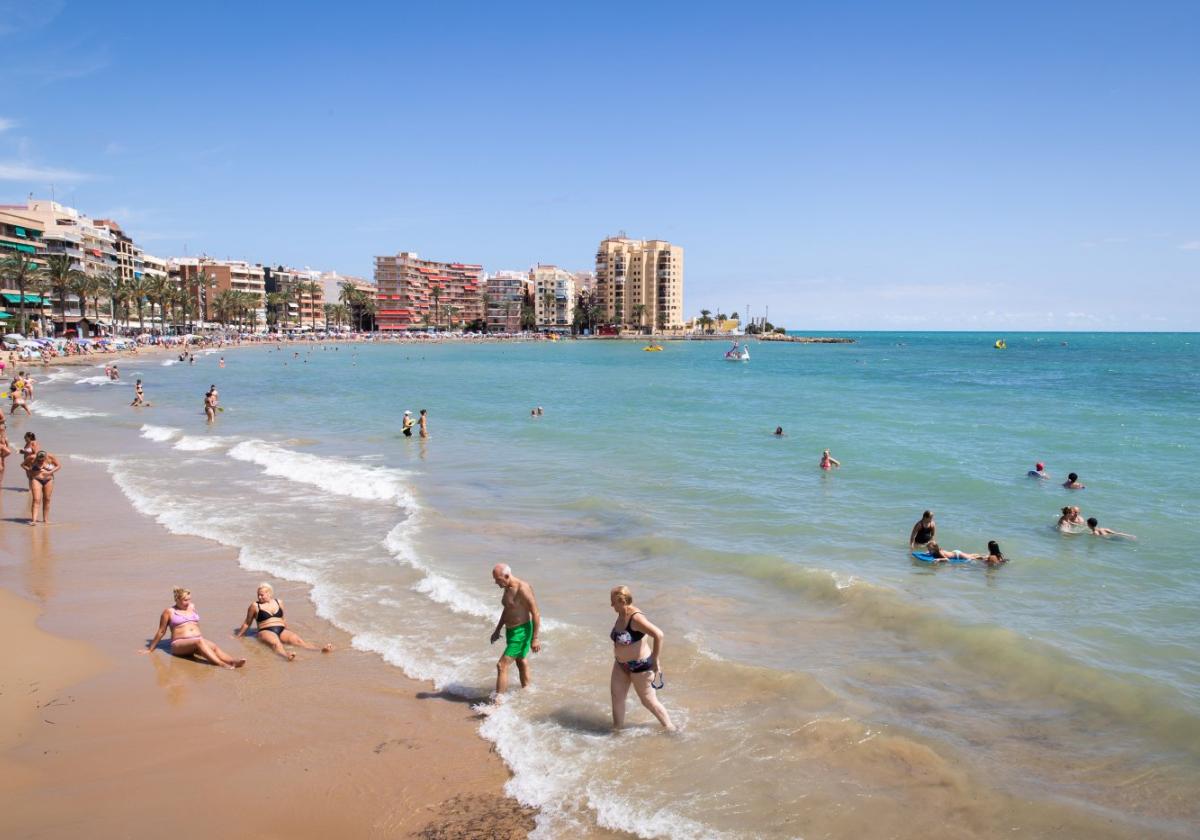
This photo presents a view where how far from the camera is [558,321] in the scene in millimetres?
197750

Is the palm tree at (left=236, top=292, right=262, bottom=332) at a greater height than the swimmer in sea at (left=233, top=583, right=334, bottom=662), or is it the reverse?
the palm tree at (left=236, top=292, right=262, bottom=332)

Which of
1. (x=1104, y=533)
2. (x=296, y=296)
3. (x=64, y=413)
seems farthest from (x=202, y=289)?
(x=1104, y=533)

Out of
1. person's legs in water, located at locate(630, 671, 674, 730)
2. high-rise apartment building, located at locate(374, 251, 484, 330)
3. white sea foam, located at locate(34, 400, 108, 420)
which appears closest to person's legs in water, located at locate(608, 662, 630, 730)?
person's legs in water, located at locate(630, 671, 674, 730)

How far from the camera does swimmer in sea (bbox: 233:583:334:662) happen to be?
9.44m

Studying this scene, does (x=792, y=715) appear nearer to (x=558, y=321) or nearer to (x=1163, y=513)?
(x=1163, y=513)

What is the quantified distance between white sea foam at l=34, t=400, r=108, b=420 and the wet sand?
88.4 ft

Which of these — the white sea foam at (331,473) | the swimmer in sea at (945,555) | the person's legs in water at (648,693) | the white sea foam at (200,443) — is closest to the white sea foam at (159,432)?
the white sea foam at (200,443)

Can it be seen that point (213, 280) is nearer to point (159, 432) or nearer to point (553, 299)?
point (553, 299)

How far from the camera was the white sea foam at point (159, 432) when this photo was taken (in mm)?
28438

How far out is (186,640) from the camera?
899cm

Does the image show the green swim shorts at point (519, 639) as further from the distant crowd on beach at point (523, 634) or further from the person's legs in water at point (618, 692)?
the person's legs in water at point (618, 692)

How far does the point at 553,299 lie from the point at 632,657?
632ft

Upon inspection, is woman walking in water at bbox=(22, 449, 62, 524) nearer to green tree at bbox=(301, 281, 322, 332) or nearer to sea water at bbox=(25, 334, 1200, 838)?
sea water at bbox=(25, 334, 1200, 838)

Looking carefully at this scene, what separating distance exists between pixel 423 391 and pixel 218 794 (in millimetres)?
49287
